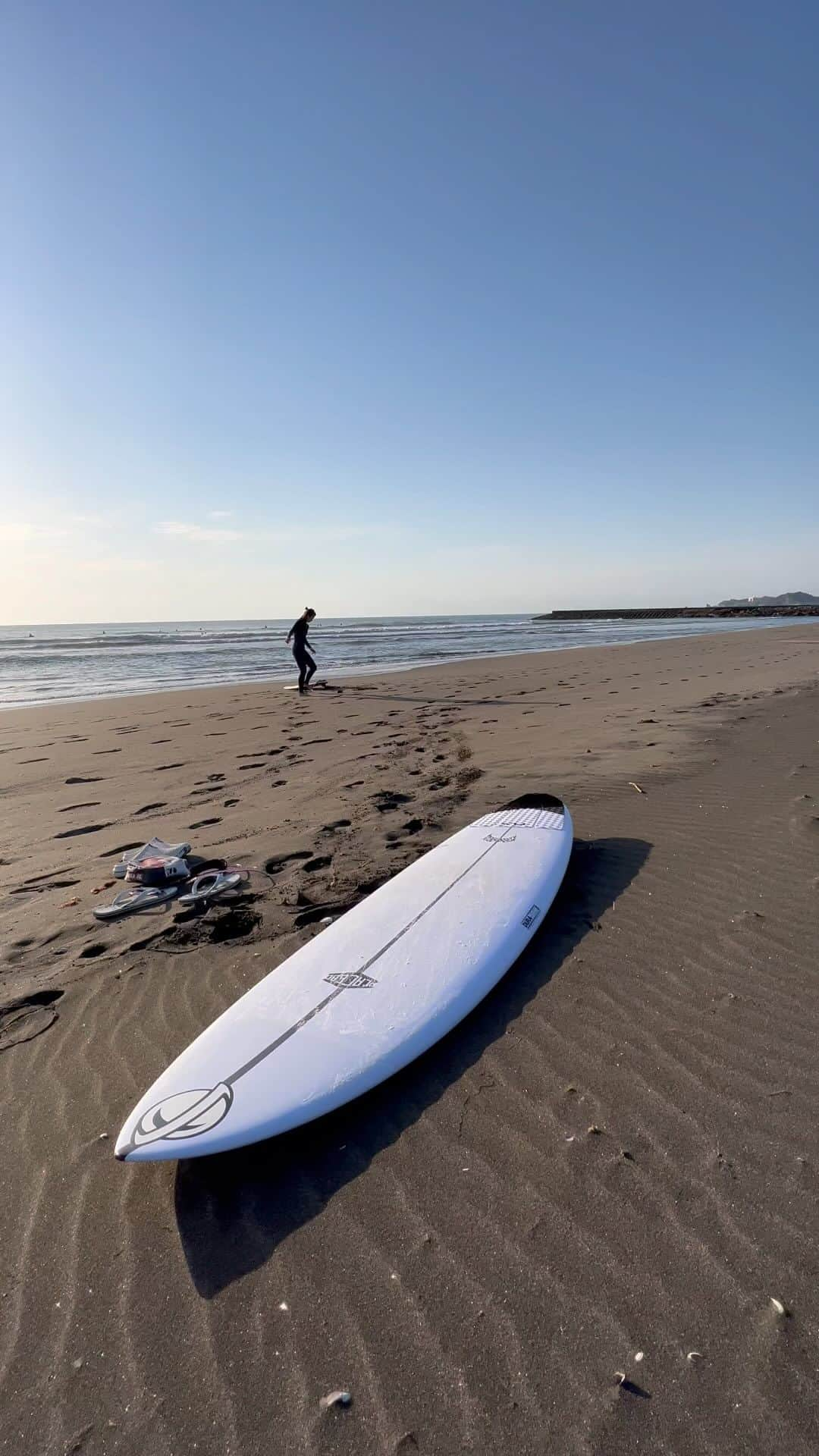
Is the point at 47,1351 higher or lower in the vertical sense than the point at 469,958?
lower

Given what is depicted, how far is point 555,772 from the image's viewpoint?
22.1 feet

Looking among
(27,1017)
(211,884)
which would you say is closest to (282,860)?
(211,884)

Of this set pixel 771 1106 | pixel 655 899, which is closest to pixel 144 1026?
pixel 771 1106

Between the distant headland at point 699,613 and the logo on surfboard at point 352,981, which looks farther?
the distant headland at point 699,613

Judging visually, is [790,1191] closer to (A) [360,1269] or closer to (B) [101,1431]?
(A) [360,1269]

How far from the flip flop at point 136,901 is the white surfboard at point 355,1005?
1.19m

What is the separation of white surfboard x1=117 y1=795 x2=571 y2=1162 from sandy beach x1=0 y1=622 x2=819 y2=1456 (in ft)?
0.39

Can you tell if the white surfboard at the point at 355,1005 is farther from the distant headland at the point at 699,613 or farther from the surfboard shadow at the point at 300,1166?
the distant headland at the point at 699,613

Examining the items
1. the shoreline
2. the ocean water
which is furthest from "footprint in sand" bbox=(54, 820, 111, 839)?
the ocean water

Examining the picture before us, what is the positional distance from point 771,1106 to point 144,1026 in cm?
238

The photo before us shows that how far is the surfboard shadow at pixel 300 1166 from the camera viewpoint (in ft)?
6.65

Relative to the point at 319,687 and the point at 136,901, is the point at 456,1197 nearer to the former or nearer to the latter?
the point at 136,901

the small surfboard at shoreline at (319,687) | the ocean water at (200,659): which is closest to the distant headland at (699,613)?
the ocean water at (200,659)

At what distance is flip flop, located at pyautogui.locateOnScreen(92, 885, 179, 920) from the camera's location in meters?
4.05
